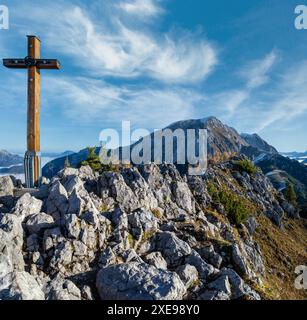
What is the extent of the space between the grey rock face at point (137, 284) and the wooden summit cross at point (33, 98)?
1099 cm

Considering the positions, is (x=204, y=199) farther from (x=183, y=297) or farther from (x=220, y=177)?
(x=220, y=177)

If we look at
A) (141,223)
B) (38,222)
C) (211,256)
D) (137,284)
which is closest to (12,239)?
(38,222)

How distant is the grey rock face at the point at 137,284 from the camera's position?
1135cm

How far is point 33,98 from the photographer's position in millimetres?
20406

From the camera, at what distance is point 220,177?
189 ft

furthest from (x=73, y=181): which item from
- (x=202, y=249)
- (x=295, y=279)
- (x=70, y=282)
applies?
(x=295, y=279)

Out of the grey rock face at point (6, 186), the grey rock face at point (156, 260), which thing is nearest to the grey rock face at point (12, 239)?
the grey rock face at point (6, 186)

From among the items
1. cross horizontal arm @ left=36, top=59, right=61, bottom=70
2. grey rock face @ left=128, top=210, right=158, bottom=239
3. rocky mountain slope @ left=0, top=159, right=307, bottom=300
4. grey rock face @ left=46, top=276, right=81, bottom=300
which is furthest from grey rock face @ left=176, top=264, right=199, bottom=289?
cross horizontal arm @ left=36, top=59, right=61, bottom=70

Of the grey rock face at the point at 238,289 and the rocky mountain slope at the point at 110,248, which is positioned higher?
the rocky mountain slope at the point at 110,248

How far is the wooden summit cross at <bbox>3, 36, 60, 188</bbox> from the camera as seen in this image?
20219 millimetres

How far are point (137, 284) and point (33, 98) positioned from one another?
50.2 ft

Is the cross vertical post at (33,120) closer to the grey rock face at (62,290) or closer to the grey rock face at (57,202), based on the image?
the grey rock face at (57,202)

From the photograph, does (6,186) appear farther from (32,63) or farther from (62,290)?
(62,290)
